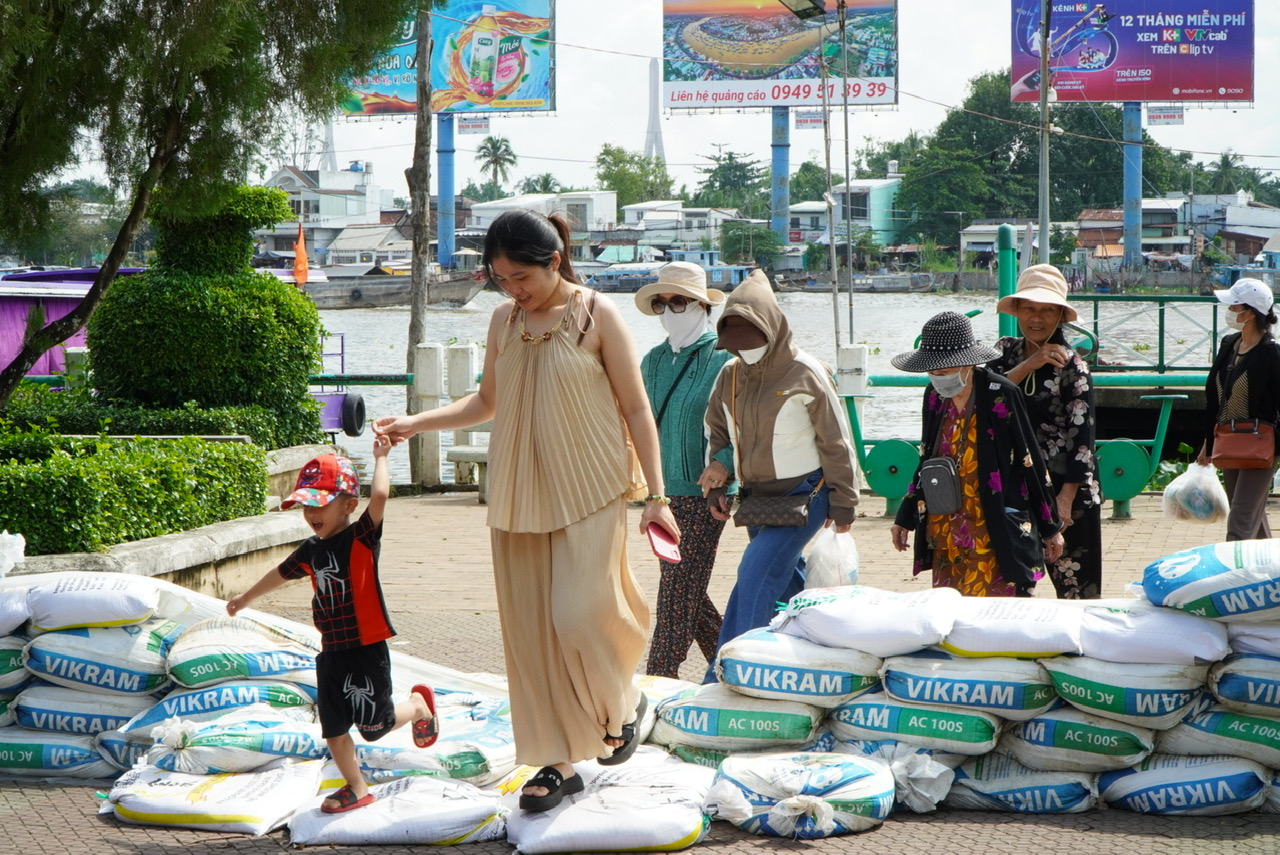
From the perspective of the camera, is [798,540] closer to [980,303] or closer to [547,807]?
[547,807]

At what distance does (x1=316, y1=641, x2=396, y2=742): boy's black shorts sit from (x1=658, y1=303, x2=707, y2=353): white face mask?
2142 mm

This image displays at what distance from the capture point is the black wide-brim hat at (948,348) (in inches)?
199

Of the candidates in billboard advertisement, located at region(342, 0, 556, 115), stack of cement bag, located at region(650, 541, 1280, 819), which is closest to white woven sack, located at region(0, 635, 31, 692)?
stack of cement bag, located at region(650, 541, 1280, 819)

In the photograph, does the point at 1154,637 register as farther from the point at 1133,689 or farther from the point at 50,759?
the point at 50,759

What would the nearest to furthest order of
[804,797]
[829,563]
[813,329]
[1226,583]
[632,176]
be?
[804,797], [1226,583], [829,563], [813,329], [632,176]

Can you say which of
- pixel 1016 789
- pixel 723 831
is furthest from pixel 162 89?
pixel 1016 789

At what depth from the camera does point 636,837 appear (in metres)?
3.86

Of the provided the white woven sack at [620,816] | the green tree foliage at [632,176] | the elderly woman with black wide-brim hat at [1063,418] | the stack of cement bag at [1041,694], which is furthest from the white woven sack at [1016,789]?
the green tree foliage at [632,176]

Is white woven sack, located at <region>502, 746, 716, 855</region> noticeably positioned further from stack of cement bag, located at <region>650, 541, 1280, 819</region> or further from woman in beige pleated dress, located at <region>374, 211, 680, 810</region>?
stack of cement bag, located at <region>650, 541, 1280, 819</region>

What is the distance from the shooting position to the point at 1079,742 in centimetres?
421

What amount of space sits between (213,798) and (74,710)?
897 millimetres

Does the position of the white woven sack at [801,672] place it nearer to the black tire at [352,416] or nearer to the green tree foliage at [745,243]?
the black tire at [352,416]

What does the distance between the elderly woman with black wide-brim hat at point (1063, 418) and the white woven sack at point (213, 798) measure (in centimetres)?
307

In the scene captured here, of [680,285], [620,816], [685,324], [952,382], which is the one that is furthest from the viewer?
[685,324]
